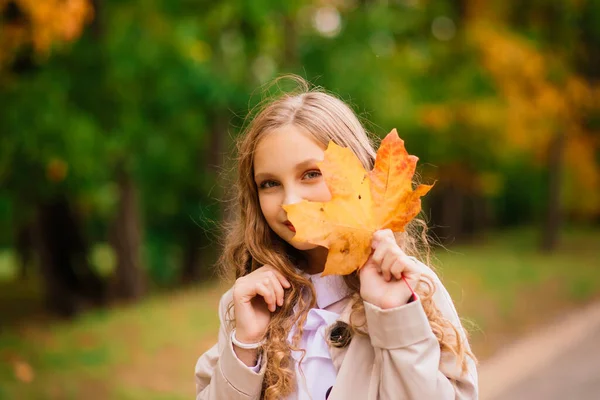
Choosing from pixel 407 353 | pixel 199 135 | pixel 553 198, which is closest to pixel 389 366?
pixel 407 353

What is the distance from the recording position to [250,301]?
5.32ft

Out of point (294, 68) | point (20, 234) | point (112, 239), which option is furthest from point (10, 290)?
point (294, 68)

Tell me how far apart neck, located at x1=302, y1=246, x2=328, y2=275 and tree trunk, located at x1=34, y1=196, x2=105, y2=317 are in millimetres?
9432

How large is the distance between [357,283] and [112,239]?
350 inches

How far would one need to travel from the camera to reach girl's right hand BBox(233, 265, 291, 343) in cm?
159

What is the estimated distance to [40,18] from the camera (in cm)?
494

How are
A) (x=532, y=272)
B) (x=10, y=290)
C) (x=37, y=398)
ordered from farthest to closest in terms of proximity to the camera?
(x=10, y=290), (x=532, y=272), (x=37, y=398)

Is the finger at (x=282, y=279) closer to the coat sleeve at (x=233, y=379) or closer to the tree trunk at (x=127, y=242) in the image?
the coat sleeve at (x=233, y=379)

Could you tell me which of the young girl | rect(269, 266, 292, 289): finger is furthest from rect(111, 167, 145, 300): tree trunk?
rect(269, 266, 292, 289): finger

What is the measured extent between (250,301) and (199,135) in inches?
463

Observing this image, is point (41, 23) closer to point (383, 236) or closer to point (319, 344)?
point (319, 344)

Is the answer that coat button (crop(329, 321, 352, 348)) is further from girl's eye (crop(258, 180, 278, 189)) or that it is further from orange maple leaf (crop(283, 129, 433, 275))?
girl's eye (crop(258, 180, 278, 189))

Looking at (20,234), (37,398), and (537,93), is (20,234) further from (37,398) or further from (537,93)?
(37,398)

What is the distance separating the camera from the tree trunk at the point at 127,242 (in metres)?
9.76
